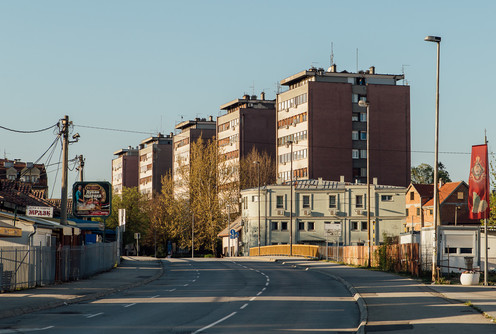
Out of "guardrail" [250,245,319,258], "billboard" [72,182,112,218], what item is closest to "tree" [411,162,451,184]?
"guardrail" [250,245,319,258]

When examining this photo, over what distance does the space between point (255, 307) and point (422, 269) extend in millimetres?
18388

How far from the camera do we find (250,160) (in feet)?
393

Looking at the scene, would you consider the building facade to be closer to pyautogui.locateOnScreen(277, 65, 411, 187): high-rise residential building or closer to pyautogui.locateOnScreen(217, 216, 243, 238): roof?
pyautogui.locateOnScreen(217, 216, 243, 238): roof

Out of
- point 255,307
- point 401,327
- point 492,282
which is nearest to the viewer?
point 401,327

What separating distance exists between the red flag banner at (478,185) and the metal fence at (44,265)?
18.8 m

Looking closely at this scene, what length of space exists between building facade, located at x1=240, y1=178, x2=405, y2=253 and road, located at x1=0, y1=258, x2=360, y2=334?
62578 mm

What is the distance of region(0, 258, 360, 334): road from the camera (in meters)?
19.8

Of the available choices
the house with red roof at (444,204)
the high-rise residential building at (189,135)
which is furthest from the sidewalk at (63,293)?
the high-rise residential building at (189,135)

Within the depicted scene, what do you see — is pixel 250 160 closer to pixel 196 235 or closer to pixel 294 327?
pixel 196 235

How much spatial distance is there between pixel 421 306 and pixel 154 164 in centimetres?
15400

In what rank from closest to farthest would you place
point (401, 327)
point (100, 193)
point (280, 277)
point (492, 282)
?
point (401, 327) < point (492, 282) < point (280, 277) < point (100, 193)

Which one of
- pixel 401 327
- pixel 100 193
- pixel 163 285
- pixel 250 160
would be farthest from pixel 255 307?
pixel 250 160

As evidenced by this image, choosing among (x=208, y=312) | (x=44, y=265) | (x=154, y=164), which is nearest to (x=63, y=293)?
(x=44, y=265)

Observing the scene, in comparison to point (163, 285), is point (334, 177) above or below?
above
